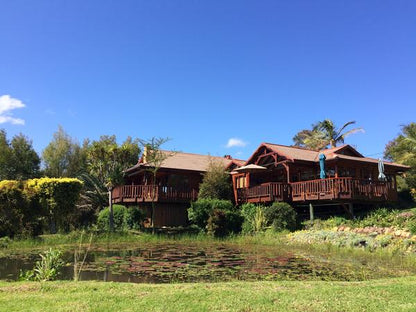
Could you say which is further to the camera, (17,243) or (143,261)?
(17,243)

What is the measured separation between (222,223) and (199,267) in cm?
1028

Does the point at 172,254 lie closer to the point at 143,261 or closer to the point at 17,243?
the point at 143,261

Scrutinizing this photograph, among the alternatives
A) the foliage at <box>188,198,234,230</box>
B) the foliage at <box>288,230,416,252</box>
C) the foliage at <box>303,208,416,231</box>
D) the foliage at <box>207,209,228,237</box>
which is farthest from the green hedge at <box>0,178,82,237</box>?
the foliage at <box>303,208,416,231</box>

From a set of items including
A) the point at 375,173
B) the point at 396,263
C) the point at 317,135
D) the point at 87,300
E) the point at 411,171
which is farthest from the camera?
the point at 317,135

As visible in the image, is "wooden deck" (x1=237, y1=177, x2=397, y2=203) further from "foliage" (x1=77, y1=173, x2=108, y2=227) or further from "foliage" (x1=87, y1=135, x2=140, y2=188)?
"foliage" (x1=77, y1=173, x2=108, y2=227)

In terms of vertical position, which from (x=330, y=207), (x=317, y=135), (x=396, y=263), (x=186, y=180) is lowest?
(x=396, y=263)

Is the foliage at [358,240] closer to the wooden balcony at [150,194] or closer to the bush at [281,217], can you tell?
the bush at [281,217]

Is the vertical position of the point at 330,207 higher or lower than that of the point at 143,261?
higher

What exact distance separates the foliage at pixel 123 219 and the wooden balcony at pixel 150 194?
112 cm

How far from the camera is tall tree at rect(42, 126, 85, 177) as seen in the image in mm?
35188

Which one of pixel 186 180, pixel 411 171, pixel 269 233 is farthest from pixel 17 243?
pixel 411 171

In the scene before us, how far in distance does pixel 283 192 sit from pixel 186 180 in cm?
834

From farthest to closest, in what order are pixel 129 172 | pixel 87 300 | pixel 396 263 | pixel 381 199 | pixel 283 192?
pixel 129 172 → pixel 283 192 → pixel 381 199 → pixel 396 263 → pixel 87 300

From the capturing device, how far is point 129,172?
27.0 meters
